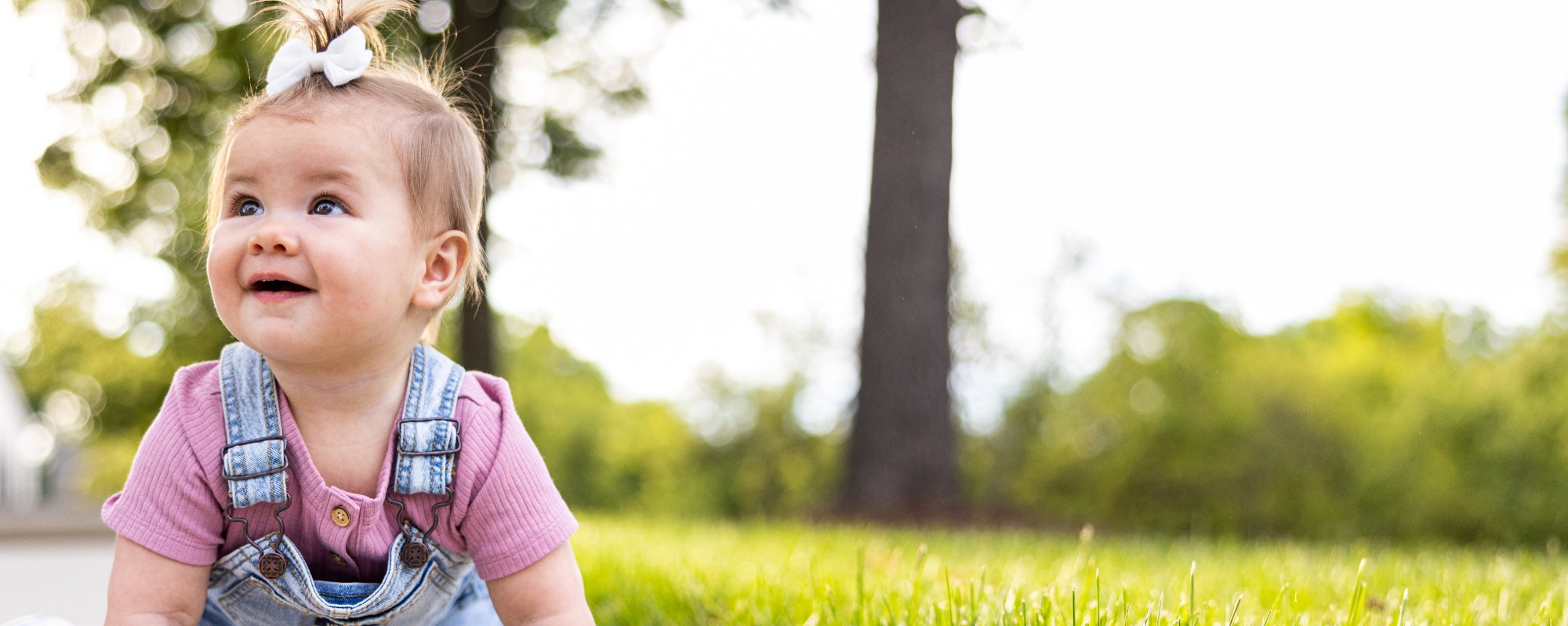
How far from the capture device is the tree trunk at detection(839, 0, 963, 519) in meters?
7.76

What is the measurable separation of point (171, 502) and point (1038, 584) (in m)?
1.90

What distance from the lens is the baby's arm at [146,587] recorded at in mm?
1902

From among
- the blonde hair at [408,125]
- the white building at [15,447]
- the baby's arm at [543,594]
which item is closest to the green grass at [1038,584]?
the baby's arm at [543,594]

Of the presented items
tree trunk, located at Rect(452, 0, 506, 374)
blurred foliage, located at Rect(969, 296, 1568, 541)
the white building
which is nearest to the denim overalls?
blurred foliage, located at Rect(969, 296, 1568, 541)

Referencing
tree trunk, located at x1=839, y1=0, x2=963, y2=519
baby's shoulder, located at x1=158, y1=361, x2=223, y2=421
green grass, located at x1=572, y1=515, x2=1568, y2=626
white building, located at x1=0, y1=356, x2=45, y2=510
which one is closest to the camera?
baby's shoulder, located at x1=158, y1=361, x2=223, y2=421

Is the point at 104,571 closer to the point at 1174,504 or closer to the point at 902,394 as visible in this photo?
the point at 902,394

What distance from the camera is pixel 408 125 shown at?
197 centimetres

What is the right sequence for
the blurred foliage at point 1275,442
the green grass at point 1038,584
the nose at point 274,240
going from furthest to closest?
the blurred foliage at point 1275,442 < the green grass at point 1038,584 < the nose at point 274,240

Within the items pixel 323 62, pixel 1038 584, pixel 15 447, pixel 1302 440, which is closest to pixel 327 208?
pixel 323 62

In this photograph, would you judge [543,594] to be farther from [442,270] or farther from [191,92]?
[191,92]

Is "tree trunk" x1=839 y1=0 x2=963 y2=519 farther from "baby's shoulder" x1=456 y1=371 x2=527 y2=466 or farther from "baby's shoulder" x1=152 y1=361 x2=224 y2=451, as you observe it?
"baby's shoulder" x1=152 y1=361 x2=224 y2=451

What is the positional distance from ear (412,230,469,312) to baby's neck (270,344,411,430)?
11 cm

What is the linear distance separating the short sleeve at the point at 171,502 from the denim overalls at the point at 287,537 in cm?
5

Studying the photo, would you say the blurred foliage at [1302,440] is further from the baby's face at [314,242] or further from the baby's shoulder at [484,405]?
the baby's face at [314,242]
